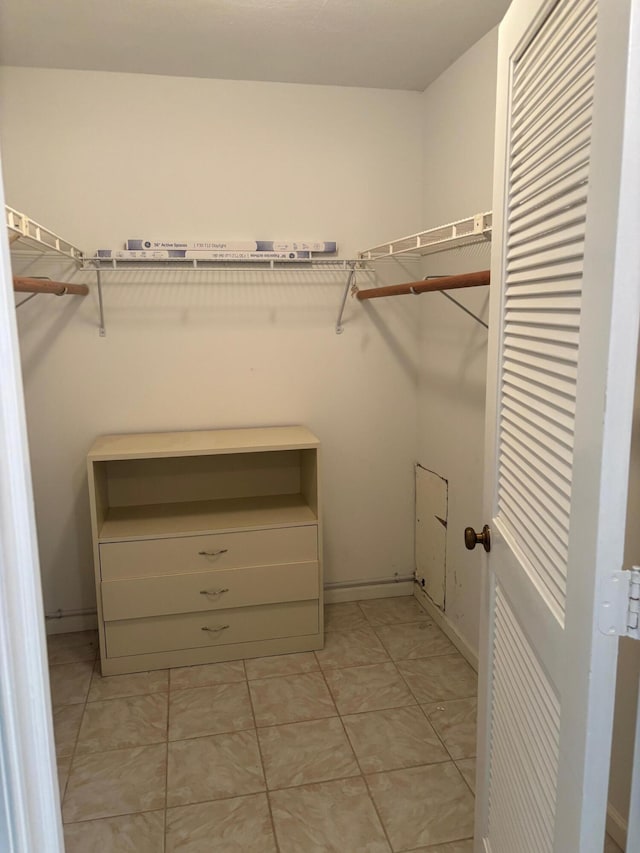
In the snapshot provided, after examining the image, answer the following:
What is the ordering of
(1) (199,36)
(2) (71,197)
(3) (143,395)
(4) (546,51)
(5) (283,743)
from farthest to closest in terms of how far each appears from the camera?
1. (3) (143,395)
2. (2) (71,197)
3. (1) (199,36)
4. (5) (283,743)
5. (4) (546,51)

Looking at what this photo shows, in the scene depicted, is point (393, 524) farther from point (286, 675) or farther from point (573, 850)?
point (573, 850)

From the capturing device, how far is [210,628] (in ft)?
8.68

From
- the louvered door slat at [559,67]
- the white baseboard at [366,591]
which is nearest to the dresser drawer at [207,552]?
the white baseboard at [366,591]

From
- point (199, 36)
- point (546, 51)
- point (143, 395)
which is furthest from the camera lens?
point (143, 395)

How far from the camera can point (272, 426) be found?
3.00 m

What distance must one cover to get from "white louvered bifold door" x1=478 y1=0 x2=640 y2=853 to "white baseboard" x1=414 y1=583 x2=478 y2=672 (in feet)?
3.81

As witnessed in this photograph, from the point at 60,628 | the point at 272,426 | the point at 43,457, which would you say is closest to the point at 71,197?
the point at 43,457

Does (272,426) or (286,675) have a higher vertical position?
(272,426)

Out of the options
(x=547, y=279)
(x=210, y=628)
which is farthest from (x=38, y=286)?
(x=547, y=279)

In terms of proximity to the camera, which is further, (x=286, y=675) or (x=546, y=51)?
(x=286, y=675)

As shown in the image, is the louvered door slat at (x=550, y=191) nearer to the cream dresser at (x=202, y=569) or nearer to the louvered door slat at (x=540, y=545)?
the louvered door slat at (x=540, y=545)

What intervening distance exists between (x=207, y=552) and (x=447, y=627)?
113 cm

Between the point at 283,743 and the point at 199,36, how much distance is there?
253 cm

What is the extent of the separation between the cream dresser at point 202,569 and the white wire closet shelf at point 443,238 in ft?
2.83
